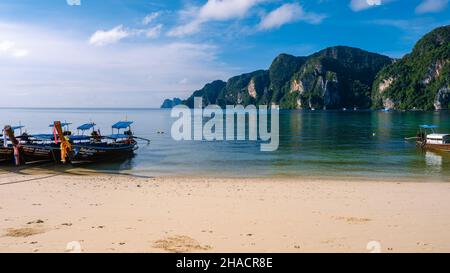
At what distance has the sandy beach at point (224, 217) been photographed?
34.8 ft

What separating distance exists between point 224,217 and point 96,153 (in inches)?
918

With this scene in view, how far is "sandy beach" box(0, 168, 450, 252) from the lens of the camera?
10.6 meters

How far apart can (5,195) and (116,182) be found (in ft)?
20.8

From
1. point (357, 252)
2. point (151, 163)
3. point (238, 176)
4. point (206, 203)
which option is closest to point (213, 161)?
point (151, 163)

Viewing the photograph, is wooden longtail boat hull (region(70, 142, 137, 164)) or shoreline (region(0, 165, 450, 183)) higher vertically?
wooden longtail boat hull (region(70, 142, 137, 164))

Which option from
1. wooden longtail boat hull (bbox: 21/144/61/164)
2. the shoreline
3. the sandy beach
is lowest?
the shoreline

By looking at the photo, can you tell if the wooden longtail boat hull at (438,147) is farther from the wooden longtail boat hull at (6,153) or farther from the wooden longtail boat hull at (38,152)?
the wooden longtail boat hull at (6,153)

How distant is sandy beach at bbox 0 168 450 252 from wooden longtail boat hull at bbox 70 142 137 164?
10.9 meters

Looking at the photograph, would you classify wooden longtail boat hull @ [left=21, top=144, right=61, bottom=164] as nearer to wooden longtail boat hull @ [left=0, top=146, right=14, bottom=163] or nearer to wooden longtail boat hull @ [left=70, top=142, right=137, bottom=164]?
wooden longtail boat hull @ [left=0, top=146, right=14, bottom=163]

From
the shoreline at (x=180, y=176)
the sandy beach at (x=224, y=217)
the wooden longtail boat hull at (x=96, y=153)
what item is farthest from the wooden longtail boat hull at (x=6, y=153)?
the sandy beach at (x=224, y=217)

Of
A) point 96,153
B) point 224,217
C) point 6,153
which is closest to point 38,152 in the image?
point 6,153

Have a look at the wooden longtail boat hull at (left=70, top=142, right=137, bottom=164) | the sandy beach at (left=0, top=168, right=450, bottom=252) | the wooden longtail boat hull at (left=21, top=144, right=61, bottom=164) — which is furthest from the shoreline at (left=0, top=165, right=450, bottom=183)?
the sandy beach at (left=0, top=168, right=450, bottom=252)

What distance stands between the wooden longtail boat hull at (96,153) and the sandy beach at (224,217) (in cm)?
1093
